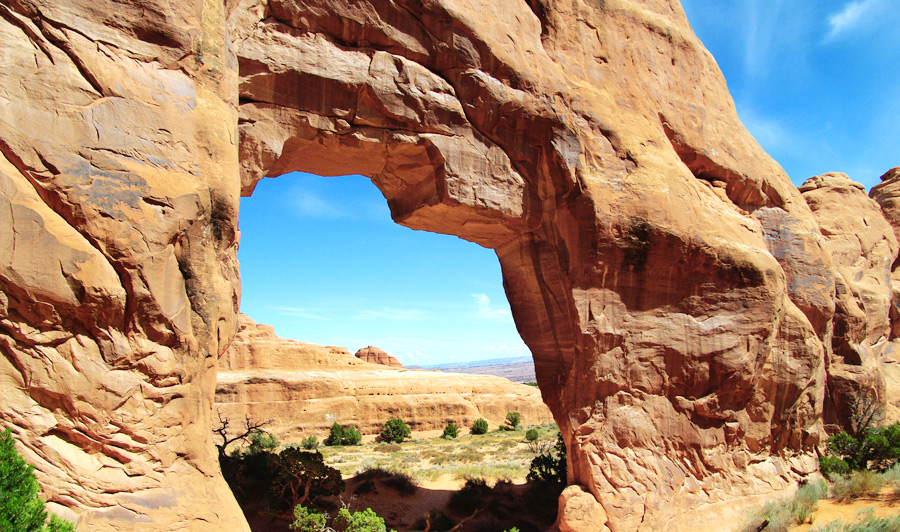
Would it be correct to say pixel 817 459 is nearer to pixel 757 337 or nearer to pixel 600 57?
pixel 757 337

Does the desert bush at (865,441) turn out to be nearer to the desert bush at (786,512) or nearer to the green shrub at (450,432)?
the desert bush at (786,512)

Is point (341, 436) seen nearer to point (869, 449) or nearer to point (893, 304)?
point (869, 449)

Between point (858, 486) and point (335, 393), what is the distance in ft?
73.6

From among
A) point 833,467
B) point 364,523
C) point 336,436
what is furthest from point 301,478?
point 336,436

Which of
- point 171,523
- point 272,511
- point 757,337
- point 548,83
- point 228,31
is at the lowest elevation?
point 272,511

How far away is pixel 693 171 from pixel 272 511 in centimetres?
1051

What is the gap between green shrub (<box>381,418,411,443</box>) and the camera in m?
25.0

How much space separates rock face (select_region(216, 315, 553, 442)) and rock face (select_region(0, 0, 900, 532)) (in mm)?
18825

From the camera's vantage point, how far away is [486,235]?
9805mm

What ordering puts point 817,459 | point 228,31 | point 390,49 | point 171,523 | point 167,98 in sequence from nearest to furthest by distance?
point 171,523
point 167,98
point 228,31
point 390,49
point 817,459

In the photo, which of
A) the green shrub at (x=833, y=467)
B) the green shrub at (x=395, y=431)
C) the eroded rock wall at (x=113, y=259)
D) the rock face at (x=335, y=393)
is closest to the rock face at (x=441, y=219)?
the eroded rock wall at (x=113, y=259)

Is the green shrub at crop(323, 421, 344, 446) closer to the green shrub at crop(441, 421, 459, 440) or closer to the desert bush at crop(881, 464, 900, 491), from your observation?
the green shrub at crop(441, 421, 459, 440)

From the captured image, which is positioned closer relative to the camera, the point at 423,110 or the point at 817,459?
the point at 423,110

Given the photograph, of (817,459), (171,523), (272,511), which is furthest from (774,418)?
(171,523)
